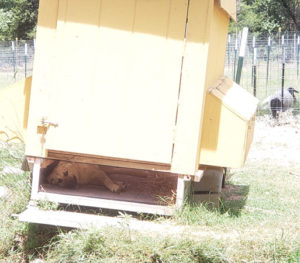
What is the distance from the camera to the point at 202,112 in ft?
17.9

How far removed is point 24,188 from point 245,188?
312 centimetres

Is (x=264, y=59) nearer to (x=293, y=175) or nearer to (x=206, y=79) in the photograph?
(x=293, y=175)

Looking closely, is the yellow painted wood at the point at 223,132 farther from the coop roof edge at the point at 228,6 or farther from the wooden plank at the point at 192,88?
the coop roof edge at the point at 228,6

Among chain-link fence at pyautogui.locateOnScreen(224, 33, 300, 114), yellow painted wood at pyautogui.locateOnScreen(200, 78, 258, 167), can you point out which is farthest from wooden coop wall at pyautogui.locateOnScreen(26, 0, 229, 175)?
chain-link fence at pyautogui.locateOnScreen(224, 33, 300, 114)

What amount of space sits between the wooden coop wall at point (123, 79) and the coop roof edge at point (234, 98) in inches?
17.4

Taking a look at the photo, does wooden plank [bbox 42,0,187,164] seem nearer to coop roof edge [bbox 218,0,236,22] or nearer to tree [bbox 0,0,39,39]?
coop roof edge [bbox 218,0,236,22]

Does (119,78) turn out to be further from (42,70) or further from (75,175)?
(75,175)

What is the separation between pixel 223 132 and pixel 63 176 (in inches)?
68.1

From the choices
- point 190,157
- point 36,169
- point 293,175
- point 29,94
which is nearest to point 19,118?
point 29,94

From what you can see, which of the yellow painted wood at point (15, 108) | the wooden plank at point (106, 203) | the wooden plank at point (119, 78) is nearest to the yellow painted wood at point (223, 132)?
the wooden plank at point (119, 78)

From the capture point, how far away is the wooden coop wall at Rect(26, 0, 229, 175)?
17.4ft

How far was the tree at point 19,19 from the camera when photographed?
33188mm

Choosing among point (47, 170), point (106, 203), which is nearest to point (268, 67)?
point (47, 170)

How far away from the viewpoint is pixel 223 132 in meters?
5.64
